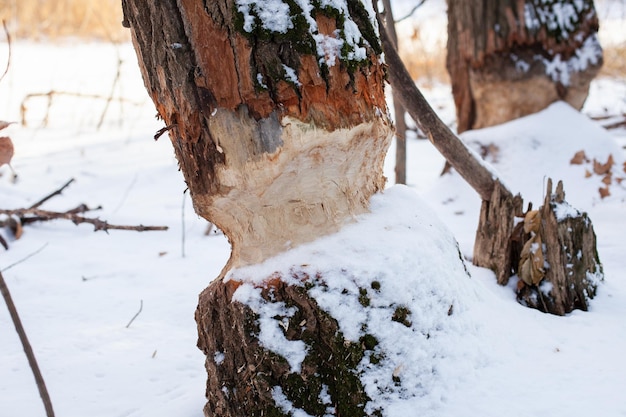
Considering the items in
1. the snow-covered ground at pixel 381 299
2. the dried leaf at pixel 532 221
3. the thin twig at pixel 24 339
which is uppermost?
the thin twig at pixel 24 339

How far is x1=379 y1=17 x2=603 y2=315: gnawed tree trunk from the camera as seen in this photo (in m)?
1.67

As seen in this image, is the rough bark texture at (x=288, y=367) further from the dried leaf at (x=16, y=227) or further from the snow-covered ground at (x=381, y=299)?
the dried leaf at (x=16, y=227)

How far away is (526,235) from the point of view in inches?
70.1

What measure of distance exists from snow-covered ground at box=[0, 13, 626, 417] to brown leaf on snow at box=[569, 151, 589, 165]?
0.05 m

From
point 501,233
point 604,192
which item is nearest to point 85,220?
point 501,233

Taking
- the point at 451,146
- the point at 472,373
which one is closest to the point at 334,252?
the point at 472,373

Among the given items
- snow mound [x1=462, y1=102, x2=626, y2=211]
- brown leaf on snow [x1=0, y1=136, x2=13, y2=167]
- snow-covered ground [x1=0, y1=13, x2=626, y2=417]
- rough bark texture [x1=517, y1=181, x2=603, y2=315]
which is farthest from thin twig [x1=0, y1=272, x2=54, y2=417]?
snow mound [x1=462, y1=102, x2=626, y2=211]

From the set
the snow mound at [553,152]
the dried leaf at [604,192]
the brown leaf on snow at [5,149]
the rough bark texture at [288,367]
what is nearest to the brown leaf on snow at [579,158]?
the snow mound at [553,152]

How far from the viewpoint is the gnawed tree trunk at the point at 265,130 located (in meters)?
1.13

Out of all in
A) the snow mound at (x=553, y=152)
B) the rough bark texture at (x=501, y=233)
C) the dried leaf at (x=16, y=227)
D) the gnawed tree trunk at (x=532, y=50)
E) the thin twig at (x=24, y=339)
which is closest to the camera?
the thin twig at (x=24, y=339)

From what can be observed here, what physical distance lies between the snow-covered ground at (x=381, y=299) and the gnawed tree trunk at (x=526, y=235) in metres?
0.07

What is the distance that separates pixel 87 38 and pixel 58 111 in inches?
94.4

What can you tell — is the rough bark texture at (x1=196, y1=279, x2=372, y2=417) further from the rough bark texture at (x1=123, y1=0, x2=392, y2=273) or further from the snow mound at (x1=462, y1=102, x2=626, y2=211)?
the snow mound at (x1=462, y1=102, x2=626, y2=211)

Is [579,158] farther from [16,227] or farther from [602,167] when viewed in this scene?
[16,227]
